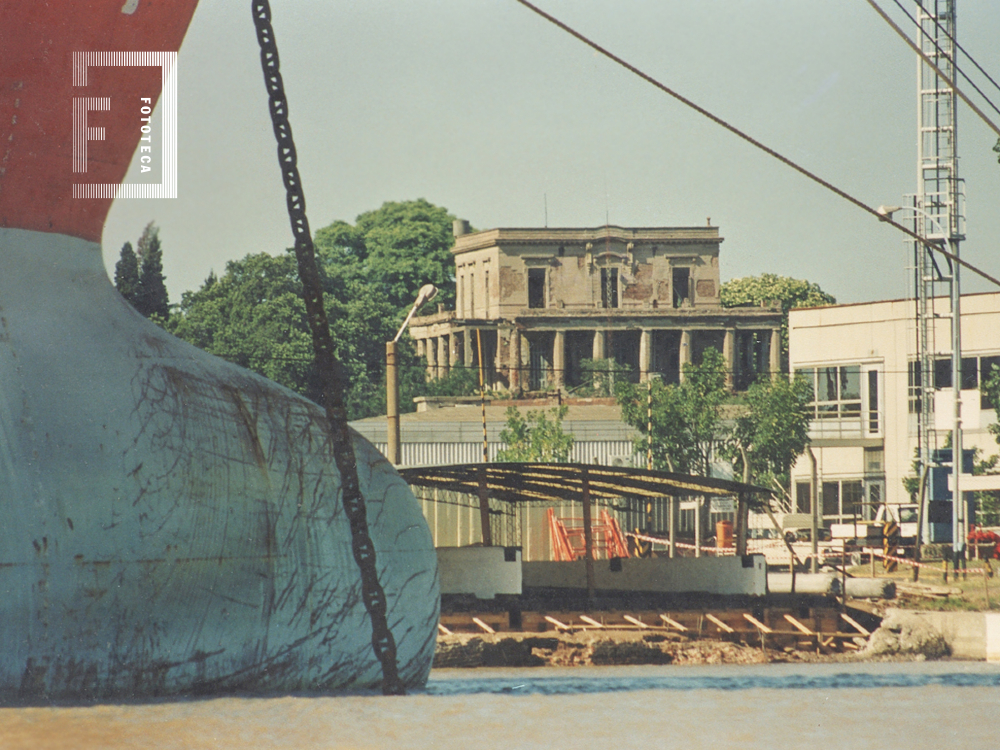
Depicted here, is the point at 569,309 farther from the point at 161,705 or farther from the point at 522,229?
the point at 161,705

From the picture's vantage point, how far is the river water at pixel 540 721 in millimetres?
8258

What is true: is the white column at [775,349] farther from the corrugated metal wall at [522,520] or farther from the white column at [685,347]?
the corrugated metal wall at [522,520]

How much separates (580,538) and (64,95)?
32.0m

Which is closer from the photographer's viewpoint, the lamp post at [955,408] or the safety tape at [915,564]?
the safety tape at [915,564]

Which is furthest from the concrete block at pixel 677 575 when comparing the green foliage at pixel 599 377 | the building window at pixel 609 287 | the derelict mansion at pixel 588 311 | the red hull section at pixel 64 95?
the building window at pixel 609 287

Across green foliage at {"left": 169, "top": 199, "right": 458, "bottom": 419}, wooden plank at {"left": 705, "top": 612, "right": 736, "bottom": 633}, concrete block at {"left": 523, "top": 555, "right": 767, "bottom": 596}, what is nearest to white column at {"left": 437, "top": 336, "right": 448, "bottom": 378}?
green foliage at {"left": 169, "top": 199, "right": 458, "bottom": 419}

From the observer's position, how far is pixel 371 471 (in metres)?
11.5

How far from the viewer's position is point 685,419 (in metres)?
45.1

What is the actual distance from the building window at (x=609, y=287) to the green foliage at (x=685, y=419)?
6195 cm

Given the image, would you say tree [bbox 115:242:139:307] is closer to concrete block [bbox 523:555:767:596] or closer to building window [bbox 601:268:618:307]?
concrete block [bbox 523:555:767:596]

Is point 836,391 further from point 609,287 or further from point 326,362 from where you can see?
point 609,287

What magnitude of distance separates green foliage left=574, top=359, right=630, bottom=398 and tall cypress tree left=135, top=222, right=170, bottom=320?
144 feet

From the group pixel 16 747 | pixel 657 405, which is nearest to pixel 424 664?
pixel 16 747

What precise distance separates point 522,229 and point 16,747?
98.5m
